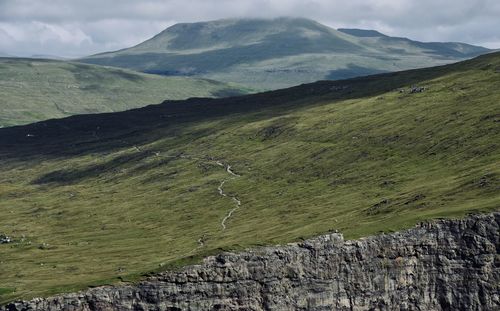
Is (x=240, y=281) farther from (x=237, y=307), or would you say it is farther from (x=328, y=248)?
(x=328, y=248)

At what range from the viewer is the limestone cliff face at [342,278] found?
16400 centimetres

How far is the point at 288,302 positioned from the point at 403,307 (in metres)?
24.8

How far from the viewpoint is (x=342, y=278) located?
174m

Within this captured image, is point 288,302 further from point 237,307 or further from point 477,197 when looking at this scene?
point 477,197

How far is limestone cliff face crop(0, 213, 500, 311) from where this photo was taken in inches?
6457

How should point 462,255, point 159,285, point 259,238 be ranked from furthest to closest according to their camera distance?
point 259,238, point 462,255, point 159,285

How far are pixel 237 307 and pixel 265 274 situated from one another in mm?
8460

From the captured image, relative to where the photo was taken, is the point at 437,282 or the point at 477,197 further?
the point at 477,197

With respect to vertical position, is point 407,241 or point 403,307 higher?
point 407,241

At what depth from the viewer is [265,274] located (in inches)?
6634

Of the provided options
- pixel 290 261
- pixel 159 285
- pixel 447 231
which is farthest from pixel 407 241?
pixel 159 285

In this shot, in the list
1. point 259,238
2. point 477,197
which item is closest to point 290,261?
point 259,238

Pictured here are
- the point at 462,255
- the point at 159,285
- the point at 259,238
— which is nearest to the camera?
the point at 159,285

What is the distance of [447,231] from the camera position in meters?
175
